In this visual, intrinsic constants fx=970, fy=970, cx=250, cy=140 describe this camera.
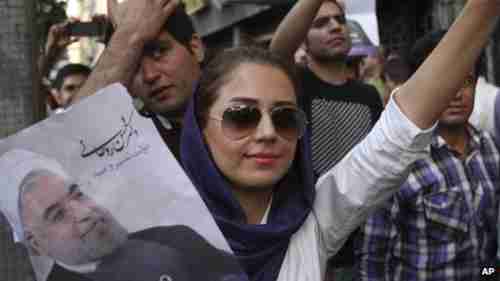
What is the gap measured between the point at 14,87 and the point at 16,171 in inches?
41.0

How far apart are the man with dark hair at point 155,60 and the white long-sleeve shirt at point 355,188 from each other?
610 millimetres

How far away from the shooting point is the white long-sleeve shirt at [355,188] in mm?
2422

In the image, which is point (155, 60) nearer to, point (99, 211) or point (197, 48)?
point (197, 48)

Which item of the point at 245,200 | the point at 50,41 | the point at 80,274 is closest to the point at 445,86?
the point at 245,200

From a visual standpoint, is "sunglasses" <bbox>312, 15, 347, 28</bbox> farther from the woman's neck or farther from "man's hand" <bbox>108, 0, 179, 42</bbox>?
the woman's neck

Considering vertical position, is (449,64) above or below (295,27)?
above

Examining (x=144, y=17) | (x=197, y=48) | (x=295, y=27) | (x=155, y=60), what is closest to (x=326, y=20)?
(x=295, y=27)

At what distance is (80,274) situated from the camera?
230 cm

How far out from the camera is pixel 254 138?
2.48m

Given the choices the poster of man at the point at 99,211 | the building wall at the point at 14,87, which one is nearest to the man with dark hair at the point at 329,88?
the building wall at the point at 14,87

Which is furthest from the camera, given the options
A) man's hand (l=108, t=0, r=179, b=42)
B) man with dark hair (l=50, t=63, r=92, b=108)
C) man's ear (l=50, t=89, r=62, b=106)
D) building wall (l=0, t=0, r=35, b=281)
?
man's ear (l=50, t=89, r=62, b=106)

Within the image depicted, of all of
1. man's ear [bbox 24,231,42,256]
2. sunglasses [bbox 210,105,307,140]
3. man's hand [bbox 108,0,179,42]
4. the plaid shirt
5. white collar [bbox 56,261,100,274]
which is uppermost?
man's hand [bbox 108,0,179,42]

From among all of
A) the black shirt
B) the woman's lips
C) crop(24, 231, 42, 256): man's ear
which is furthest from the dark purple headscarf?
the black shirt

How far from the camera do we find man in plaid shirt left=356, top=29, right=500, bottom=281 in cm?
336
